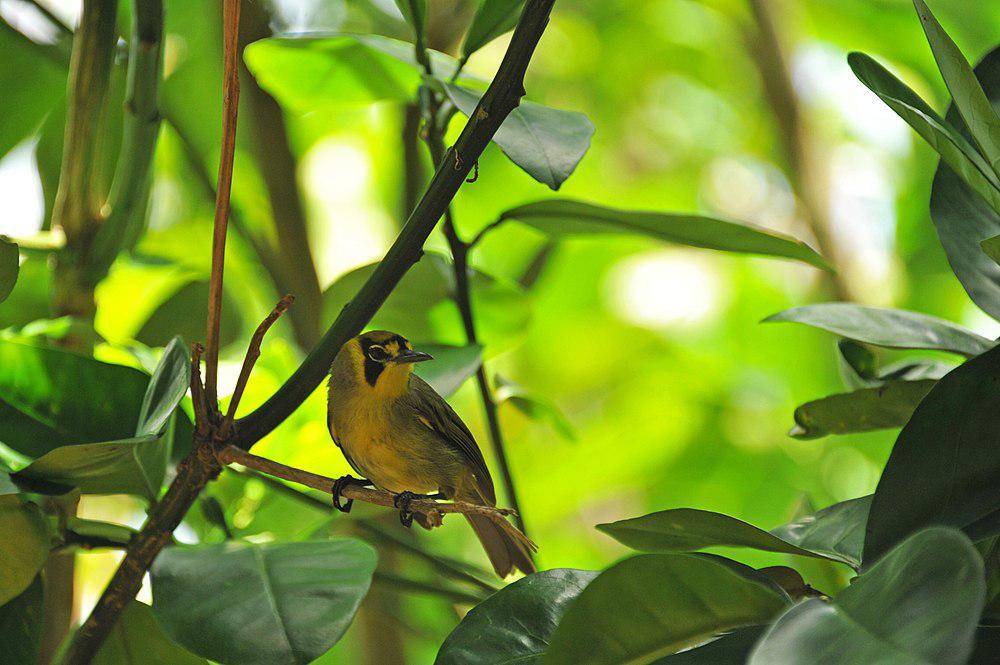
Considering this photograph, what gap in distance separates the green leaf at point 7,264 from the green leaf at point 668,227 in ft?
1.33

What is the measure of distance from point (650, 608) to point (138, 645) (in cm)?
40

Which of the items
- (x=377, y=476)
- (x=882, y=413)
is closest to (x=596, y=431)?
(x=377, y=476)

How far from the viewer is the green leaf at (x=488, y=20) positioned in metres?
0.80

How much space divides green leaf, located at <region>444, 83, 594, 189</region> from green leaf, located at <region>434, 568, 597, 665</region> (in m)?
0.25

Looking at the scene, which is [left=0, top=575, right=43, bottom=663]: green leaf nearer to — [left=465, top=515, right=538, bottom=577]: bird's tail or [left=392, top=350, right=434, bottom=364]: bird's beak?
[left=392, top=350, right=434, bottom=364]: bird's beak

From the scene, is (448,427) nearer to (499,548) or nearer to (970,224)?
(499,548)

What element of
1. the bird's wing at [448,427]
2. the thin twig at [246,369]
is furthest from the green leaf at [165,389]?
the bird's wing at [448,427]

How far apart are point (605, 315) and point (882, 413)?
4.40 ft

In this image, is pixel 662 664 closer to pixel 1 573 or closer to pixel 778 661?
pixel 778 661

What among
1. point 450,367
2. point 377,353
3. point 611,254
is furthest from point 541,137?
point 611,254

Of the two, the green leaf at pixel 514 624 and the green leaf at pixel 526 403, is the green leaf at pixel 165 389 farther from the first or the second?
the green leaf at pixel 526 403

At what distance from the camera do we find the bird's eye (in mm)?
1227

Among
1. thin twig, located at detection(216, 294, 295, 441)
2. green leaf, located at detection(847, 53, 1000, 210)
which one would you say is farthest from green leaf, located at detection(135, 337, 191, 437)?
green leaf, located at detection(847, 53, 1000, 210)

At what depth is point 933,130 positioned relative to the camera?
58 centimetres
